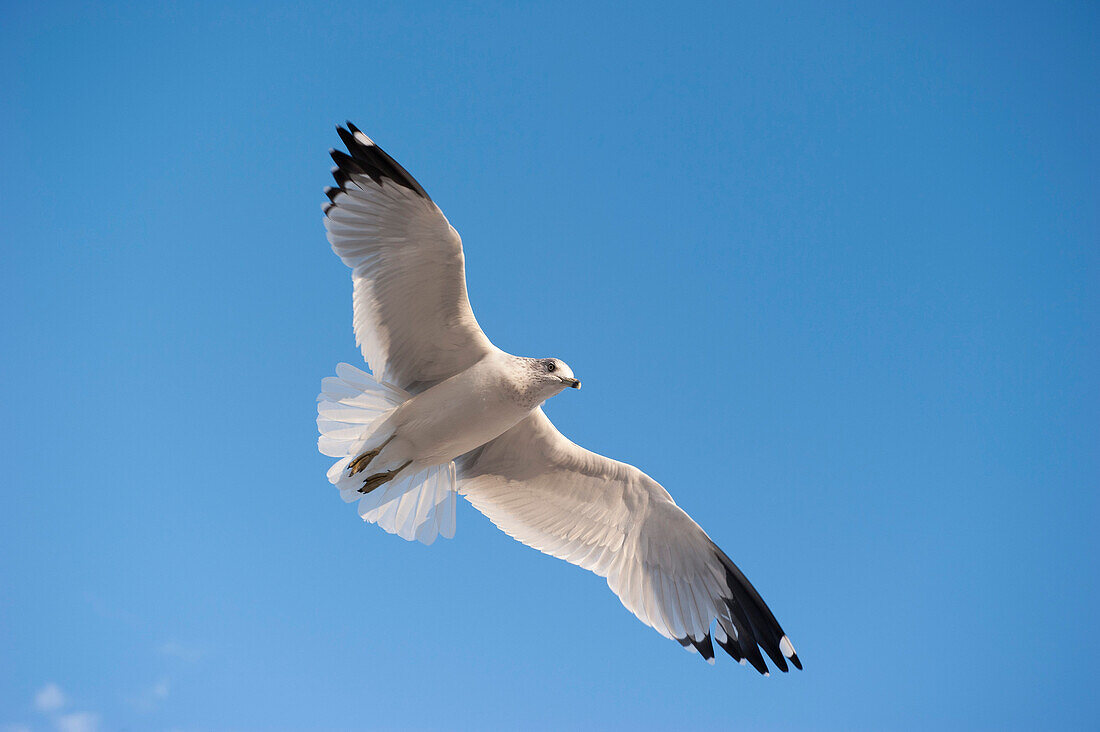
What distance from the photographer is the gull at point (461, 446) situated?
4930mm

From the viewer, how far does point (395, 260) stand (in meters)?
4.96

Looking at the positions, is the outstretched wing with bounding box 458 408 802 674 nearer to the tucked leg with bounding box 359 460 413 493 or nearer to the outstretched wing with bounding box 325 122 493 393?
the tucked leg with bounding box 359 460 413 493

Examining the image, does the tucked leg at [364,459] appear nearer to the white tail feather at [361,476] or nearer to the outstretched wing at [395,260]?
the white tail feather at [361,476]

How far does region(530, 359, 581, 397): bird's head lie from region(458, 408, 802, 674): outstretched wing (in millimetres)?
521

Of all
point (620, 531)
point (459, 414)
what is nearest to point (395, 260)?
point (459, 414)

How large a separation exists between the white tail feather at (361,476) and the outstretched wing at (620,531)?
0.39 meters

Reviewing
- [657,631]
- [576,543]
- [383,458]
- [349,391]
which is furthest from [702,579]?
[349,391]

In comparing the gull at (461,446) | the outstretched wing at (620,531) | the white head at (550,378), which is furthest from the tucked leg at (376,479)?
the white head at (550,378)

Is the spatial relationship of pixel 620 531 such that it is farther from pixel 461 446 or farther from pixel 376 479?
pixel 376 479

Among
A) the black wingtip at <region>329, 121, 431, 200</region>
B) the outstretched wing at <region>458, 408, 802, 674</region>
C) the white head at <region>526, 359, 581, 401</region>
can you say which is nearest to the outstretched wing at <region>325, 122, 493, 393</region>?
the black wingtip at <region>329, 121, 431, 200</region>

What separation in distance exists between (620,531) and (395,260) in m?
2.45

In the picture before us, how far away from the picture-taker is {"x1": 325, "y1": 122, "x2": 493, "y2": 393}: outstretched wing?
15.9 ft

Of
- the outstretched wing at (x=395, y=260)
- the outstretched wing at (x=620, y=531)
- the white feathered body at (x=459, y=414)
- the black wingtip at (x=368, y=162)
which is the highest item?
the black wingtip at (x=368, y=162)

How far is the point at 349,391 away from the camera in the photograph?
16.8 feet
